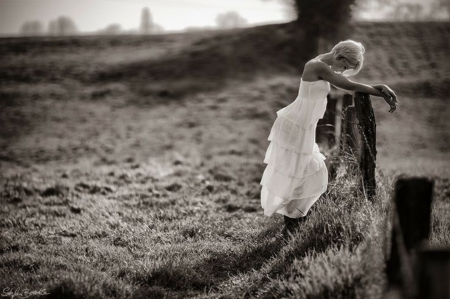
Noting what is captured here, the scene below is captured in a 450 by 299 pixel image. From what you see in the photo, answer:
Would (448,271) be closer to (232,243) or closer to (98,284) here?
(98,284)

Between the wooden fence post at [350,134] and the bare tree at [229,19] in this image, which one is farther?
the bare tree at [229,19]

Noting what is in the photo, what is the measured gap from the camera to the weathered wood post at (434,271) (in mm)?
1838

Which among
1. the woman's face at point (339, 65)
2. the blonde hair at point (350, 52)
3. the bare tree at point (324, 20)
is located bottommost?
the woman's face at point (339, 65)

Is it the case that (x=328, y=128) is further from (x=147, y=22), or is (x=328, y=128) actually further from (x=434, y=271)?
(x=147, y=22)

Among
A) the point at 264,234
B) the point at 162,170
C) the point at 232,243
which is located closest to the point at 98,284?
the point at 232,243

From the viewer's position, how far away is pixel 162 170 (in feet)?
28.6

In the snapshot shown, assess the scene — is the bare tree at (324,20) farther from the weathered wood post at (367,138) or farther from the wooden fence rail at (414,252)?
the wooden fence rail at (414,252)

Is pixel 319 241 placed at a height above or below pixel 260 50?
below

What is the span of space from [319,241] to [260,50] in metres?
23.3

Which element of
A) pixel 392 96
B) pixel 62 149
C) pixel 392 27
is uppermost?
pixel 392 27

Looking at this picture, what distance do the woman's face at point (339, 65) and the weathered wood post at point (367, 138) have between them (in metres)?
0.32

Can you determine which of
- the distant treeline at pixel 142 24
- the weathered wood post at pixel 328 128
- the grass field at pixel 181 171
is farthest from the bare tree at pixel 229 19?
the weathered wood post at pixel 328 128

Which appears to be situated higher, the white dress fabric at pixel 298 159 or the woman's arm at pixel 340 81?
the woman's arm at pixel 340 81

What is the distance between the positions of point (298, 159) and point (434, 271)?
8.64 feet
